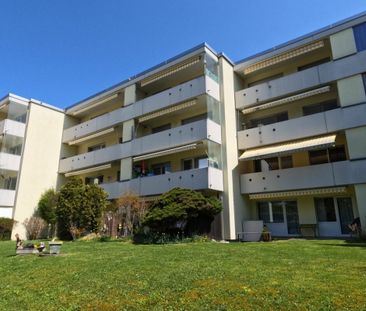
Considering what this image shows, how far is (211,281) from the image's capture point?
8297mm

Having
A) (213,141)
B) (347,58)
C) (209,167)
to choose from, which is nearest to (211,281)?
(209,167)

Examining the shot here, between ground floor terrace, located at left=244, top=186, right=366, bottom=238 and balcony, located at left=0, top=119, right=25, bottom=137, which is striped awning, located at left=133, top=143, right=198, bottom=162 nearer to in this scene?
ground floor terrace, located at left=244, top=186, right=366, bottom=238

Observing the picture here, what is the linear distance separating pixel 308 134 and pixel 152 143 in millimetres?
13182

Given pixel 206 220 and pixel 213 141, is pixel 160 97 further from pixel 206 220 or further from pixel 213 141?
pixel 206 220

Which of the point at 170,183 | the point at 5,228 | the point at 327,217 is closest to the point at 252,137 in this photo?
the point at 170,183

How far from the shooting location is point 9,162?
1288 inches

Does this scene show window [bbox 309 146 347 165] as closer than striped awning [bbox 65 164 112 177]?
Yes

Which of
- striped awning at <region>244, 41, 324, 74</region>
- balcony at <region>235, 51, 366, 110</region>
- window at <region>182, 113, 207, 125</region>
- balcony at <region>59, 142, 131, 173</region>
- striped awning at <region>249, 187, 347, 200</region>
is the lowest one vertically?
striped awning at <region>249, 187, 347, 200</region>

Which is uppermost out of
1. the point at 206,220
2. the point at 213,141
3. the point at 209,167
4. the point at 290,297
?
the point at 213,141

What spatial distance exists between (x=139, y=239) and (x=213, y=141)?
941 cm

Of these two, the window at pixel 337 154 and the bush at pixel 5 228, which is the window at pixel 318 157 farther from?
the bush at pixel 5 228

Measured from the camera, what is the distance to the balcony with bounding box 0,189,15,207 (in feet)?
102

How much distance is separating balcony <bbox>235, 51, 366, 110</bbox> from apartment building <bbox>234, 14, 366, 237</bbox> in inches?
2.6

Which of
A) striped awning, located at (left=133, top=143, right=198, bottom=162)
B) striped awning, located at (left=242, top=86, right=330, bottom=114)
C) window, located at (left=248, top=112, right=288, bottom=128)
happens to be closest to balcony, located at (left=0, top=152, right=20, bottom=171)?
striped awning, located at (left=133, top=143, right=198, bottom=162)
